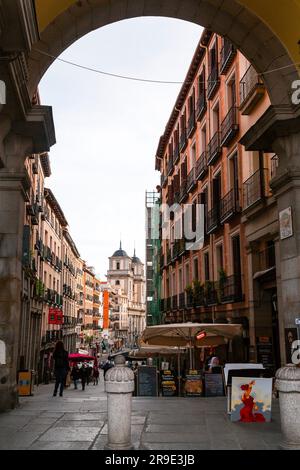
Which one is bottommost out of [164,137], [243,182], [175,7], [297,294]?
[297,294]

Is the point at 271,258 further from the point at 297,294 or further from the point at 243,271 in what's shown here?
the point at 297,294

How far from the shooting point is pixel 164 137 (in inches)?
1617

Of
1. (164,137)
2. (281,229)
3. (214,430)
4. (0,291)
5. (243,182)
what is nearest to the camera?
(214,430)

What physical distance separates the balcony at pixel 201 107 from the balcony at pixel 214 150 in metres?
2.66

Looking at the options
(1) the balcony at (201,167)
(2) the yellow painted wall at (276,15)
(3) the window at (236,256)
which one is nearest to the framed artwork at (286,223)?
(2) the yellow painted wall at (276,15)

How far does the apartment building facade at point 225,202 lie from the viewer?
17578 millimetres

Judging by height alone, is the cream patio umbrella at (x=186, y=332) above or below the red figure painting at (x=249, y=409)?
above

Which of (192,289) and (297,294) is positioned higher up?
(192,289)

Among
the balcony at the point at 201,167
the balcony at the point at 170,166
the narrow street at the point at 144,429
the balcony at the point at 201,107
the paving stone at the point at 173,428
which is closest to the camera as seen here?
the narrow street at the point at 144,429

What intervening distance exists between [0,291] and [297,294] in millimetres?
6284

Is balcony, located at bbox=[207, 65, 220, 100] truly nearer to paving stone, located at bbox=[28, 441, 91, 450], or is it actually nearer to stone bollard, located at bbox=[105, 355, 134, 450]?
stone bollard, located at bbox=[105, 355, 134, 450]

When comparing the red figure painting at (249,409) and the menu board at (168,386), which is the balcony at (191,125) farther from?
the red figure painting at (249,409)

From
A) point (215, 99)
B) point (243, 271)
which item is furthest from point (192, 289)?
point (215, 99)

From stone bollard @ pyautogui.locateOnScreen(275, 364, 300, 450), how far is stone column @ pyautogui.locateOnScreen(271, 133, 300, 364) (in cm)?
394
